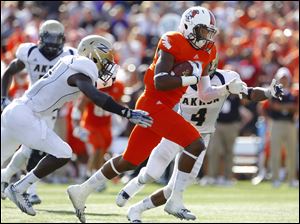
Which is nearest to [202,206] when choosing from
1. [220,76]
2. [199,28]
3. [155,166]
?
[220,76]

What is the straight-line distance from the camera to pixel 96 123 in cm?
1585

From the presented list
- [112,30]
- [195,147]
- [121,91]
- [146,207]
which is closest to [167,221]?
A: [146,207]

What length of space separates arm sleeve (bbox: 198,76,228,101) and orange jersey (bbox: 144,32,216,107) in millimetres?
272

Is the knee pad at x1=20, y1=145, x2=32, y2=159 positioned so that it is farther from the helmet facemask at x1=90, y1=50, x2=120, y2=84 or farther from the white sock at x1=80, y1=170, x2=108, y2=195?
the helmet facemask at x1=90, y1=50, x2=120, y2=84

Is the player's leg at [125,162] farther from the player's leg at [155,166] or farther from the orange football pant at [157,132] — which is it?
the player's leg at [155,166]

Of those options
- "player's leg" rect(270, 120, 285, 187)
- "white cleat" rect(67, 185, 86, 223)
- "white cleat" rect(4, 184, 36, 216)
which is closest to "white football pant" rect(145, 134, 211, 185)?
"white cleat" rect(67, 185, 86, 223)

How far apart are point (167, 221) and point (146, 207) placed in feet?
3.53

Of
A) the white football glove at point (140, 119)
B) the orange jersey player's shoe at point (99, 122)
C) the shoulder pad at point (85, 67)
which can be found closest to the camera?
the white football glove at point (140, 119)

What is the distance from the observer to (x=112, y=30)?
2005 centimetres

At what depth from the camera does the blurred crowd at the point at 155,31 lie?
17.5m

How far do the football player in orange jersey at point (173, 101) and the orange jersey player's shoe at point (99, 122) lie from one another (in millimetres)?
6017

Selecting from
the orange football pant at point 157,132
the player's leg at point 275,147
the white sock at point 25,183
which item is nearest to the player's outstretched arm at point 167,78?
the orange football pant at point 157,132

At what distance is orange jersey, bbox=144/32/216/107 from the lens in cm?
920

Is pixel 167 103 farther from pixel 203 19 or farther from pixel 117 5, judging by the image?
pixel 117 5
